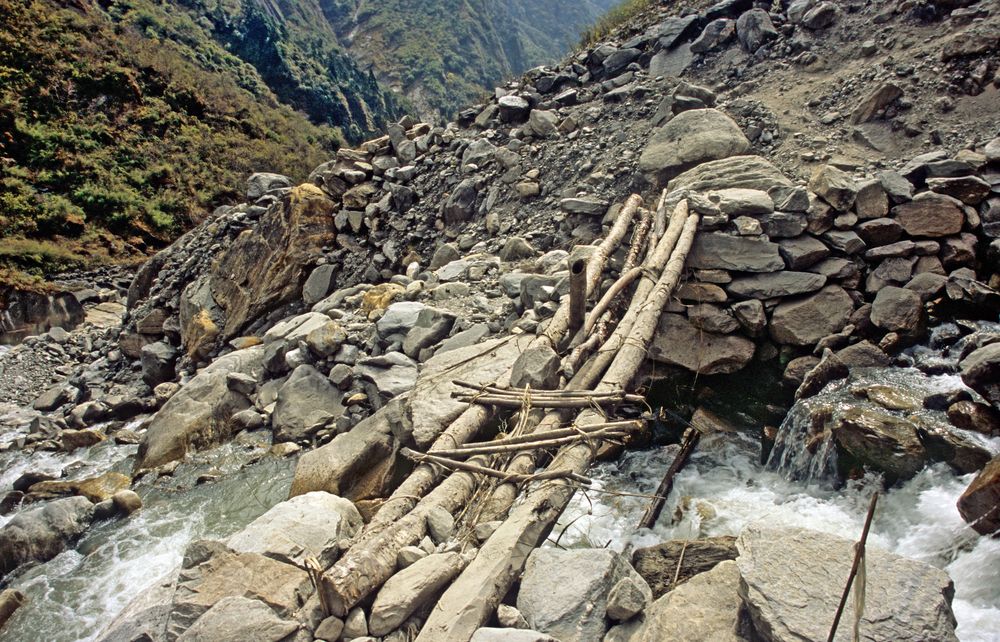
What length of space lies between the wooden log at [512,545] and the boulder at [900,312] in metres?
2.42

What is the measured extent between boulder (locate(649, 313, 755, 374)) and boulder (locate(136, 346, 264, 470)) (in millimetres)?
6098

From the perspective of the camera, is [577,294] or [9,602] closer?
[9,602]

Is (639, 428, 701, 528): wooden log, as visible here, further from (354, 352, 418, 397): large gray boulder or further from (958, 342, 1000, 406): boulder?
(354, 352, 418, 397): large gray boulder

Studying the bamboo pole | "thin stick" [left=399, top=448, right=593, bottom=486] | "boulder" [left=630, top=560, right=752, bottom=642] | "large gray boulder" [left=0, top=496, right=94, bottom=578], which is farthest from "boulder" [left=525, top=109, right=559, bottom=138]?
"large gray boulder" [left=0, top=496, right=94, bottom=578]

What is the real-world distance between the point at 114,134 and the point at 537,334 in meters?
27.1

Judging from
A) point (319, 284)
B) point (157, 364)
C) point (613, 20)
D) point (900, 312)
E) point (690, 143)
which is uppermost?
point (613, 20)

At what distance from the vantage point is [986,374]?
13.5 ft

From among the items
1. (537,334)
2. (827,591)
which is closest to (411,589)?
(827,591)

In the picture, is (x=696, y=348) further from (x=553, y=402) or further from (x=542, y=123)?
(x=542, y=123)

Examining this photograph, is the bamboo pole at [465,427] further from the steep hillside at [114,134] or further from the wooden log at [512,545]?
the steep hillside at [114,134]

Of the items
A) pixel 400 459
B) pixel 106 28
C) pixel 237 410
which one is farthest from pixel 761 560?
pixel 106 28

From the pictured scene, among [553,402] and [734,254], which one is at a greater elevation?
[734,254]

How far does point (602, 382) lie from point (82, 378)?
41.8 feet

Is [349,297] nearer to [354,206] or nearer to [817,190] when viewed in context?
[354,206]
